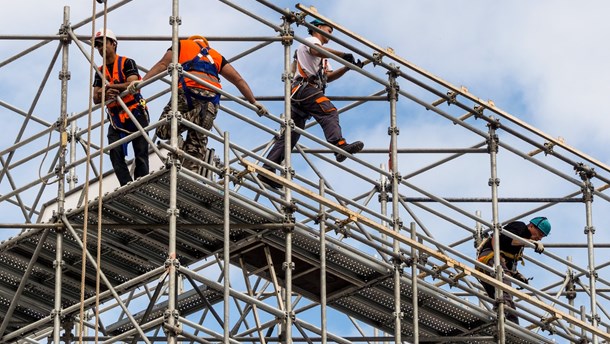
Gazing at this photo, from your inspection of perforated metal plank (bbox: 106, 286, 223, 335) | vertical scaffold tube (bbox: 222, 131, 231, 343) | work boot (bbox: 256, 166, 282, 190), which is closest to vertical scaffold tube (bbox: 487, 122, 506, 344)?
work boot (bbox: 256, 166, 282, 190)

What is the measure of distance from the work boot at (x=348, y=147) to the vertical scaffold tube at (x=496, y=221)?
8.28ft

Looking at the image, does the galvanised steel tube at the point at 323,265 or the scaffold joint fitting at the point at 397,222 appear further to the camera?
the scaffold joint fitting at the point at 397,222

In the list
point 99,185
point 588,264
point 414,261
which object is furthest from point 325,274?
point 588,264

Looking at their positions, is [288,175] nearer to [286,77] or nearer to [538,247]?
[286,77]

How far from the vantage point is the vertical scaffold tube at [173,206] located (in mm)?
25750

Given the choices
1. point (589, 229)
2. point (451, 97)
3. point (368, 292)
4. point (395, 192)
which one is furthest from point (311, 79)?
point (589, 229)

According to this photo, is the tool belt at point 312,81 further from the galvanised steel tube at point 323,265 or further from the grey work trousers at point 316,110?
the galvanised steel tube at point 323,265

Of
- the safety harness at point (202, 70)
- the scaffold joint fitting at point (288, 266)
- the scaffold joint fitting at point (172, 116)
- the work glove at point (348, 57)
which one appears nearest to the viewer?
the scaffold joint fitting at point (172, 116)

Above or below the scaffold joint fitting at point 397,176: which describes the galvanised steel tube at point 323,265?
below

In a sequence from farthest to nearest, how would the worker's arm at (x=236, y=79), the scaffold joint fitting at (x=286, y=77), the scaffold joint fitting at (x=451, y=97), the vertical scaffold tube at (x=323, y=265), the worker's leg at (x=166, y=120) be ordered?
the scaffold joint fitting at (x=451, y=97) < the scaffold joint fitting at (x=286, y=77) < the worker's arm at (x=236, y=79) < the vertical scaffold tube at (x=323, y=265) < the worker's leg at (x=166, y=120)

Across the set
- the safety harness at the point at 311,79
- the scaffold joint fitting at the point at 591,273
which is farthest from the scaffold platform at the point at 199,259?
the safety harness at the point at 311,79

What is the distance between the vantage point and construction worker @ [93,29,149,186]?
27859 millimetres

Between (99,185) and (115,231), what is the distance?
34.8 inches

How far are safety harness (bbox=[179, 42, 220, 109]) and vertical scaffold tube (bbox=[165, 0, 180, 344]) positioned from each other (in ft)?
2.12
